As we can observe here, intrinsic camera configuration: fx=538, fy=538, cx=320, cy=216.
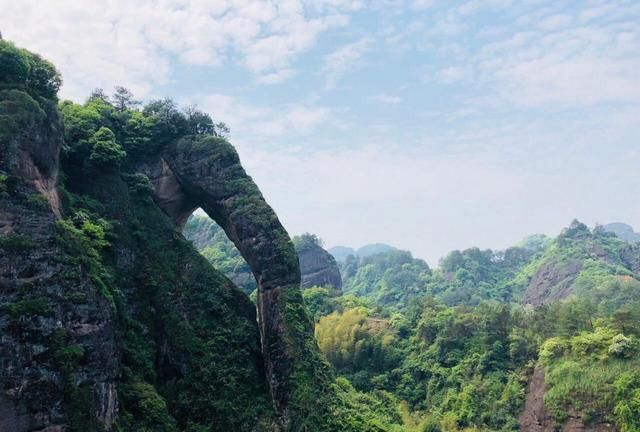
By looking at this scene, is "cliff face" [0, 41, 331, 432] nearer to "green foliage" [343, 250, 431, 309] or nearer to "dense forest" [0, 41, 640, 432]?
"dense forest" [0, 41, 640, 432]

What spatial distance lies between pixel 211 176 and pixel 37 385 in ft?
49.4

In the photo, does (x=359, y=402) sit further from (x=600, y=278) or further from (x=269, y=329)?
(x=600, y=278)

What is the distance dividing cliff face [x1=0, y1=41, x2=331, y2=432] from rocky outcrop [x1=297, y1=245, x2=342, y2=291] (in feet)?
176

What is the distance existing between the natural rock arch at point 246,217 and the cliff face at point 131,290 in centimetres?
7

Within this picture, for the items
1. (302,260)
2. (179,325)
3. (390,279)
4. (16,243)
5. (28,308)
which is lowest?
(179,325)

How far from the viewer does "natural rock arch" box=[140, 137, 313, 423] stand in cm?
2566

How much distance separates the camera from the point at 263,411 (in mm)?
24359

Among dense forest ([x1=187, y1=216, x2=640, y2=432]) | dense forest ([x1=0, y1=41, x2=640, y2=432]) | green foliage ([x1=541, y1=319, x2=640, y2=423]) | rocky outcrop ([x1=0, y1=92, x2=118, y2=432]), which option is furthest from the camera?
dense forest ([x1=187, y1=216, x2=640, y2=432])

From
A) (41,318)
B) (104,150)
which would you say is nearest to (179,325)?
(41,318)

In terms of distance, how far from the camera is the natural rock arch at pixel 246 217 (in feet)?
84.2

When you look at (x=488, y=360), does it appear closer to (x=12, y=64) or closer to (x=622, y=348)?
(x=622, y=348)

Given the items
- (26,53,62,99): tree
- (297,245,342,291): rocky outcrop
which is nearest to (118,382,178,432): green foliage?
(26,53,62,99): tree

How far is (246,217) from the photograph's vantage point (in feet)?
92.9

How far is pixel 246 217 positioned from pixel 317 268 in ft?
194
